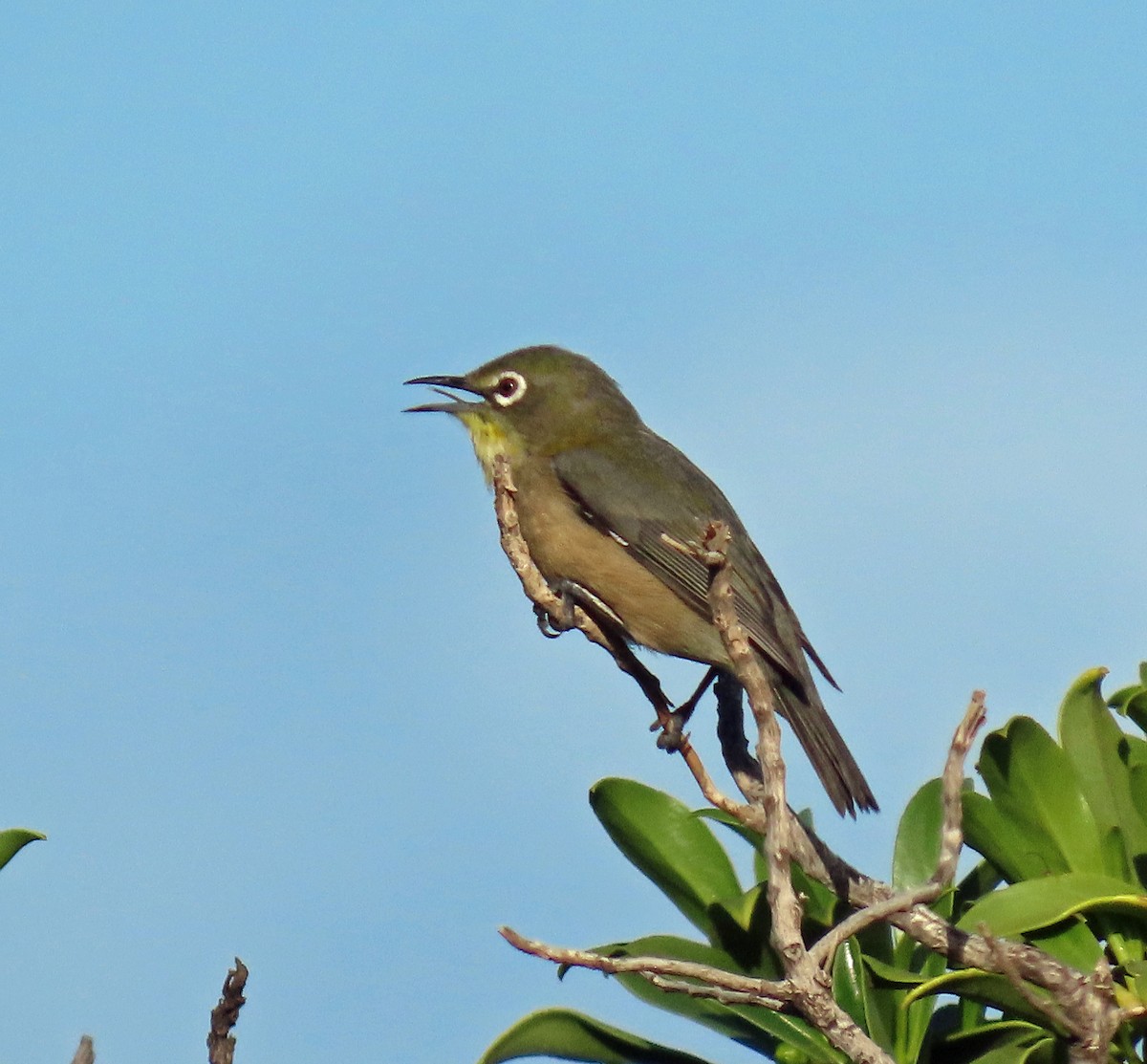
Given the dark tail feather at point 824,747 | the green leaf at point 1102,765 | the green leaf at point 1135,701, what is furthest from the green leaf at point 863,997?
the dark tail feather at point 824,747

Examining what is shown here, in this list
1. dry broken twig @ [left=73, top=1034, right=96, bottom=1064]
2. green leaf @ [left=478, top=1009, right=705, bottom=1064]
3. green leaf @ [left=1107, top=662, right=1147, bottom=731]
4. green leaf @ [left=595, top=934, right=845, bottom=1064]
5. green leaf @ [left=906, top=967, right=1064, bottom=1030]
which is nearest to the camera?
dry broken twig @ [left=73, top=1034, right=96, bottom=1064]

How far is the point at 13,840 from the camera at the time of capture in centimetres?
388

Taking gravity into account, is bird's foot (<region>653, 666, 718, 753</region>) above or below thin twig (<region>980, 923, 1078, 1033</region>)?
above

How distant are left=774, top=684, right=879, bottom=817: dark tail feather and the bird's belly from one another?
49cm

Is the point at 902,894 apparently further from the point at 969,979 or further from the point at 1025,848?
the point at 1025,848

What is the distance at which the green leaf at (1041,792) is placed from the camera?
14.0 ft

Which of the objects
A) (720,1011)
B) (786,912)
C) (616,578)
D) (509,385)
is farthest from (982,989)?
(509,385)

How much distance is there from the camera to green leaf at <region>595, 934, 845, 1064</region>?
4.22 meters

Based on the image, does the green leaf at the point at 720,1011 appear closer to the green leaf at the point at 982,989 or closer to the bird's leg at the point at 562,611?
the green leaf at the point at 982,989

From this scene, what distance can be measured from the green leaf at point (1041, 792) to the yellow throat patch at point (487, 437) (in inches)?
160

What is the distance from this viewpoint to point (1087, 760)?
4359 mm

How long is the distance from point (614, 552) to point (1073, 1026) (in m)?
4.17

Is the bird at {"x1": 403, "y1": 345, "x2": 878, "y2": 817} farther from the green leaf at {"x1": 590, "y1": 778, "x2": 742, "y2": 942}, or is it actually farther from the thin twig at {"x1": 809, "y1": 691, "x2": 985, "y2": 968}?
the thin twig at {"x1": 809, "y1": 691, "x2": 985, "y2": 968}

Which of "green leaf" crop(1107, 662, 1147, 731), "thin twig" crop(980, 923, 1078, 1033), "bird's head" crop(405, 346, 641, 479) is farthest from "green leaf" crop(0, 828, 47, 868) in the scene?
"bird's head" crop(405, 346, 641, 479)
